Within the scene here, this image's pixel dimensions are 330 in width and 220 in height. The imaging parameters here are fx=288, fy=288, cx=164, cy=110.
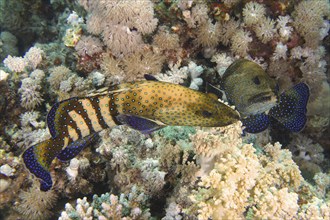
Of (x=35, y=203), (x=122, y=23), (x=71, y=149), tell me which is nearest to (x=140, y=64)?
(x=122, y=23)

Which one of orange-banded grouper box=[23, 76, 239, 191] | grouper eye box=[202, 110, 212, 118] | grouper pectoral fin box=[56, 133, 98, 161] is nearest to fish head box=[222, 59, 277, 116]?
orange-banded grouper box=[23, 76, 239, 191]

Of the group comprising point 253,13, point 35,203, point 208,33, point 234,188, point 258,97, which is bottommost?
point 35,203

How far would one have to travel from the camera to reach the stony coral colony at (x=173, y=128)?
11.8 ft

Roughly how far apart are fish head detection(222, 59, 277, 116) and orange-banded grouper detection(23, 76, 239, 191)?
1.35 m

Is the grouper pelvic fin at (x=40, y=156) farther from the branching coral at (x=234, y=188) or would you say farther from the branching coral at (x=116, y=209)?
the branching coral at (x=234, y=188)

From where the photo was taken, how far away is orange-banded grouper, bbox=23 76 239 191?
296 cm

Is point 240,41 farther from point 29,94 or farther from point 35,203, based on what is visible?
point 35,203

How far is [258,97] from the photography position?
408 cm

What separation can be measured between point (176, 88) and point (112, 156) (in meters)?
1.88

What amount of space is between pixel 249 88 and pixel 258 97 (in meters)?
0.20

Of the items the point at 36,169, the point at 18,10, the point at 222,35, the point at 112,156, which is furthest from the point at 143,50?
the point at 18,10

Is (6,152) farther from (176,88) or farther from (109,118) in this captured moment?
(176,88)

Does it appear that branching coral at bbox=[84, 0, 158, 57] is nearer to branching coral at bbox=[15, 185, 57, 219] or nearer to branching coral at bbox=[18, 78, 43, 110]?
branching coral at bbox=[18, 78, 43, 110]

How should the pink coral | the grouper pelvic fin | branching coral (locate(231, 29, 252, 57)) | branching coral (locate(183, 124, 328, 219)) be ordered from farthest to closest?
the pink coral, branching coral (locate(231, 29, 252, 57)), the grouper pelvic fin, branching coral (locate(183, 124, 328, 219))
